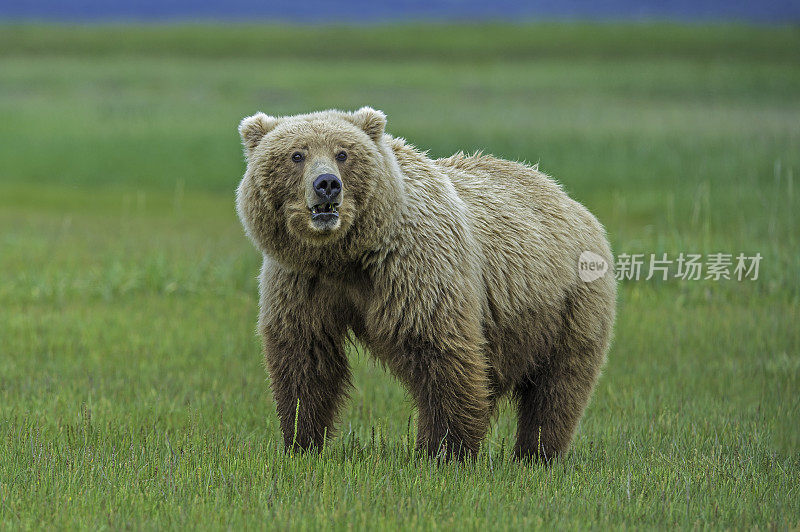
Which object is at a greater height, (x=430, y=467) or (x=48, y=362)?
(x=430, y=467)

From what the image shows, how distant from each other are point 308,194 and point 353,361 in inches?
179

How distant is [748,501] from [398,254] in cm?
221

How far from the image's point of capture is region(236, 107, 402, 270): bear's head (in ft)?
17.3

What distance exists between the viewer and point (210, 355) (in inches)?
354

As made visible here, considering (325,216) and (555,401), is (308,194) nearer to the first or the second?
(325,216)

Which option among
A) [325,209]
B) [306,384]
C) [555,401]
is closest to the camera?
[325,209]

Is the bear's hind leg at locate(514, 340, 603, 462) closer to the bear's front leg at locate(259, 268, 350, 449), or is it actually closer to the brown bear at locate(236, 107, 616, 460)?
the brown bear at locate(236, 107, 616, 460)

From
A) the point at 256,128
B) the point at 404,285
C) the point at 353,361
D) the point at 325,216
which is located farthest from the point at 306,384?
the point at 353,361

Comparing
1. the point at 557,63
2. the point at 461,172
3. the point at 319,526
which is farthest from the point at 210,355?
the point at 557,63

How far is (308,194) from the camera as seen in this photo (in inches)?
204

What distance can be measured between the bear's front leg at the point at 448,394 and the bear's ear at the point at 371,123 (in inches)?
47.1

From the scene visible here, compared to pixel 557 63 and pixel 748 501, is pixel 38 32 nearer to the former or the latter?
pixel 557 63

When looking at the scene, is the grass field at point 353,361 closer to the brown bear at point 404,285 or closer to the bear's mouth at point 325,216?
the brown bear at point 404,285

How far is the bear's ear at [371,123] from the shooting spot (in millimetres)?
5684
